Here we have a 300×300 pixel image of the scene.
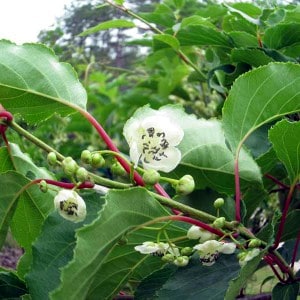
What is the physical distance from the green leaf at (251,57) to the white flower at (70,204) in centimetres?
42

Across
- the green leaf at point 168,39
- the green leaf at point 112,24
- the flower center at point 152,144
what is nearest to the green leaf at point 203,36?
the green leaf at point 168,39

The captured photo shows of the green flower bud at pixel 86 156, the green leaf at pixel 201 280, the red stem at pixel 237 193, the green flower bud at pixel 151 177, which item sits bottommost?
the green leaf at pixel 201 280

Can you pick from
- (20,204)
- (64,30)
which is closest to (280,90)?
(20,204)

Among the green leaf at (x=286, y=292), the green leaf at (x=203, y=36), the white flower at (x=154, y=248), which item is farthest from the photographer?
the green leaf at (x=203, y=36)

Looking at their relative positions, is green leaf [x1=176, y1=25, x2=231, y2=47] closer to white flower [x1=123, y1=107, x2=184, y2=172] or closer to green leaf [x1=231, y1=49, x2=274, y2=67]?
green leaf [x1=231, y1=49, x2=274, y2=67]

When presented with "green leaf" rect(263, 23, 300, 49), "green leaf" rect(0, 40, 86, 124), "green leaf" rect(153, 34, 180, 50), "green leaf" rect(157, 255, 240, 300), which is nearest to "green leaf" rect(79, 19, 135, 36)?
"green leaf" rect(153, 34, 180, 50)

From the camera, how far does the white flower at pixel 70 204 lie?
0.49 meters

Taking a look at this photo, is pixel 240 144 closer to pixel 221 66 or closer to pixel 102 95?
pixel 221 66

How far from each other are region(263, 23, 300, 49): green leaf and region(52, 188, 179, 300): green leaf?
443mm

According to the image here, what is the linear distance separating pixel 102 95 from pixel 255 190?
125cm

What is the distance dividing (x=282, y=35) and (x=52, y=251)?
0.50 meters

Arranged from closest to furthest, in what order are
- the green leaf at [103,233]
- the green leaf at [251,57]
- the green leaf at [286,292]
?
the green leaf at [103,233], the green leaf at [286,292], the green leaf at [251,57]

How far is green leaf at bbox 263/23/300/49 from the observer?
85cm

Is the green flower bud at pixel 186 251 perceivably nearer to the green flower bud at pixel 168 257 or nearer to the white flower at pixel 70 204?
the green flower bud at pixel 168 257
